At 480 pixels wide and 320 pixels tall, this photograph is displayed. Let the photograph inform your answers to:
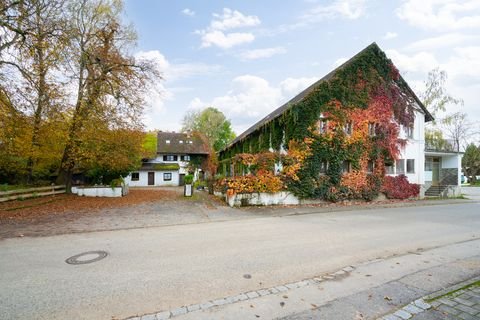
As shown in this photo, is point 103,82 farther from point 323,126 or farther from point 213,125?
point 213,125

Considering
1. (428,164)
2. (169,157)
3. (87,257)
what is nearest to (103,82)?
(87,257)

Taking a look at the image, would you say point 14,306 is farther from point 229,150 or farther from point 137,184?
point 137,184

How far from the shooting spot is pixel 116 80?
1727 cm

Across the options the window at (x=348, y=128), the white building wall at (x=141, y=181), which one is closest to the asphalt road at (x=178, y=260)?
the window at (x=348, y=128)

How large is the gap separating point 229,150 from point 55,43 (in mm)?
23980

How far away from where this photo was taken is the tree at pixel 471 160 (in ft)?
148

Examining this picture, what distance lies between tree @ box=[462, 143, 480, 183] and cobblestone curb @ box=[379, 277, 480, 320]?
56.6 metres

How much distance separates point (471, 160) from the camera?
150ft

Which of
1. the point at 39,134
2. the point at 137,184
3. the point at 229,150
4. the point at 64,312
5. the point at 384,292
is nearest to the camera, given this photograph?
the point at 64,312

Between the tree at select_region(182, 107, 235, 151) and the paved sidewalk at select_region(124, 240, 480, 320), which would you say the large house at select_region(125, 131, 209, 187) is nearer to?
A: the tree at select_region(182, 107, 235, 151)

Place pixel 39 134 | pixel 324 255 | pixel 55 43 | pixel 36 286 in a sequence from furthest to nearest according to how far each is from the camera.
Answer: pixel 39 134, pixel 55 43, pixel 324 255, pixel 36 286

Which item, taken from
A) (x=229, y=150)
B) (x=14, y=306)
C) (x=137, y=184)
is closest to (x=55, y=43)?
(x=14, y=306)

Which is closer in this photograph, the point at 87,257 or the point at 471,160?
the point at 87,257

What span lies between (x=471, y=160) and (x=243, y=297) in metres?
60.1
